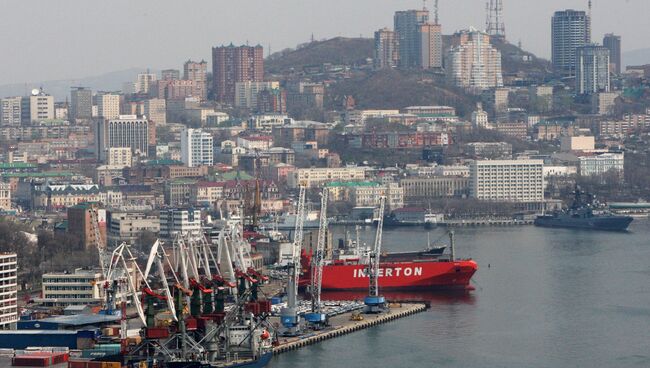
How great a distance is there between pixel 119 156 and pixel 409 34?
20983mm

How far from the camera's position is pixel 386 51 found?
2751 inches

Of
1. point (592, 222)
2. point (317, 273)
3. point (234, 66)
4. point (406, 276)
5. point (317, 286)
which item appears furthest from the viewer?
Answer: point (234, 66)

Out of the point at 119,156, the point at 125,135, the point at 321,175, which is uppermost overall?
the point at 125,135

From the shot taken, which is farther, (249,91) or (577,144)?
Answer: (249,91)

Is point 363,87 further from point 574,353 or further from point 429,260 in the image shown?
point 574,353

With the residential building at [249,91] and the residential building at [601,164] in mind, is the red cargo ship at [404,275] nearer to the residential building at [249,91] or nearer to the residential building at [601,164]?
the residential building at [601,164]

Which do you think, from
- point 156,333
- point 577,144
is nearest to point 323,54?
point 577,144

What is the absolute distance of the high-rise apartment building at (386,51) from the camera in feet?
229

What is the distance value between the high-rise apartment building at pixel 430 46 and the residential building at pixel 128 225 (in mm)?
35414

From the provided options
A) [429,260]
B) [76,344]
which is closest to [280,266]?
[429,260]

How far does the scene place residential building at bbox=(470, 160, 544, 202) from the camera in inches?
1751

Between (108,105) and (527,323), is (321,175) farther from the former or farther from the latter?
(527,323)

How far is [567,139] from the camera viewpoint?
54.1 meters

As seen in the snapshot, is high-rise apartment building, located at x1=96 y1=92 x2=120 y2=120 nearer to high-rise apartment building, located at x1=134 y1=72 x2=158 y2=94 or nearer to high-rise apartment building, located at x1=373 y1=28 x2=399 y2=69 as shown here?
high-rise apartment building, located at x1=134 y1=72 x2=158 y2=94
